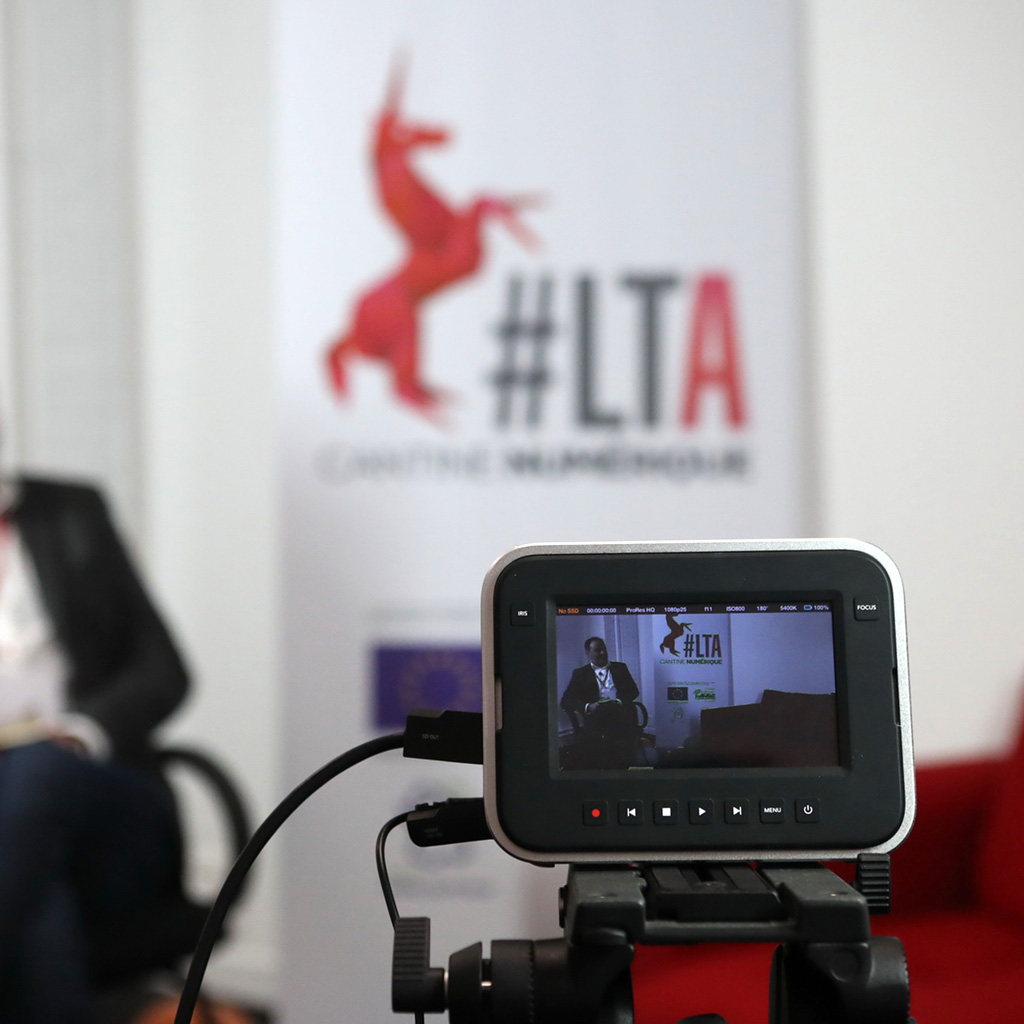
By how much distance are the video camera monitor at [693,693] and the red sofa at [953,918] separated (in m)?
0.37

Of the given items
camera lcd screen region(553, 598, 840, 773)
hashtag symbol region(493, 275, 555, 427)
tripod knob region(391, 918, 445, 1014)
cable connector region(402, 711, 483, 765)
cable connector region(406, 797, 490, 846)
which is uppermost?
hashtag symbol region(493, 275, 555, 427)

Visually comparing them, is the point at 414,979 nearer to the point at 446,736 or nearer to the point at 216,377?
the point at 446,736

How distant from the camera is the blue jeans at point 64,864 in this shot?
5.33 feet

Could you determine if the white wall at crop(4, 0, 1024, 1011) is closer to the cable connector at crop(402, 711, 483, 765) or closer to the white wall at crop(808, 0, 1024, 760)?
the white wall at crop(808, 0, 1024, 760)

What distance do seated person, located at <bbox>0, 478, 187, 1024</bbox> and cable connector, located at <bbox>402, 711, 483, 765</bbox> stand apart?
129cm

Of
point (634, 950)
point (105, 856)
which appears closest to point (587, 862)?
point (634, 950)

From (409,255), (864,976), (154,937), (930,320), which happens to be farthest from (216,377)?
(864,976)

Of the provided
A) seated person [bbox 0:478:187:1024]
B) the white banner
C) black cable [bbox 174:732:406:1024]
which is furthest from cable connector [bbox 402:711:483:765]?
the white banner

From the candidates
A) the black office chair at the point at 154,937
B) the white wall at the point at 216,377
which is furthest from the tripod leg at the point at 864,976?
the white wall at the point at 216,377

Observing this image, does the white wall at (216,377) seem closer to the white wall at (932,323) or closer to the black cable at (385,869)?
the white wall at (932,323)

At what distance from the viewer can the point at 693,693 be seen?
0.58 meters

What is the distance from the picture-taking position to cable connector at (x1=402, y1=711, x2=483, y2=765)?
0.64m

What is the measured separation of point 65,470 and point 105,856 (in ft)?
3.32

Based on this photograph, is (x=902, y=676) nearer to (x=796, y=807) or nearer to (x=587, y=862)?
(x=796, y=807)
